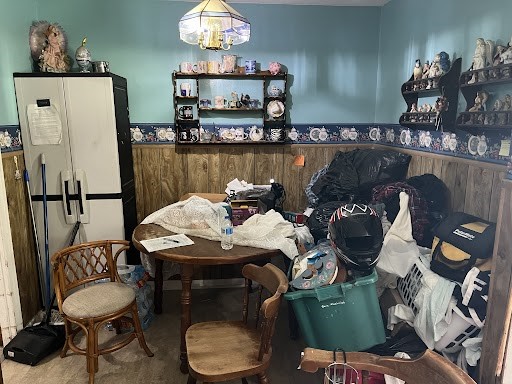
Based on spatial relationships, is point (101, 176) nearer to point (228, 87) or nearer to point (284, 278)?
point (228, 87)

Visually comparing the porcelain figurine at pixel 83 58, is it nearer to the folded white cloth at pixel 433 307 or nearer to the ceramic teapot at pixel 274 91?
the ceramic teapot at pixel 274 91

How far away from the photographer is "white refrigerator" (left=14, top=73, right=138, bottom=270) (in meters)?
2.91

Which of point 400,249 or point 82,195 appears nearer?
point 400,249

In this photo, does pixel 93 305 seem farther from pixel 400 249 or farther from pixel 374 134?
pixel 374 134

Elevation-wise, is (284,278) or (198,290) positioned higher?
(284,278)

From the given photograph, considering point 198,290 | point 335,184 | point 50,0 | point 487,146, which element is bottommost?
point 198,290

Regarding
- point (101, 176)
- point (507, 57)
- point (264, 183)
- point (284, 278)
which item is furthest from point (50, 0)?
point (507, 57)

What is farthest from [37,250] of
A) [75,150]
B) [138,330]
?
[138,330]

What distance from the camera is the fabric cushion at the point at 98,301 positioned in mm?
2248

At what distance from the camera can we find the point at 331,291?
1769 millimetres

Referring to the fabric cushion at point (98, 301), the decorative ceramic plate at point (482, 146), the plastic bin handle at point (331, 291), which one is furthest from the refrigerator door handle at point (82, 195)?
the decorative ceramic plate at point (482, 146)

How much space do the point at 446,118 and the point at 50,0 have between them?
3272mm

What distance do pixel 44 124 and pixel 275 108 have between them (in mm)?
1922

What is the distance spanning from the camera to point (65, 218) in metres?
3.08
